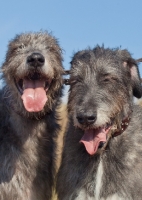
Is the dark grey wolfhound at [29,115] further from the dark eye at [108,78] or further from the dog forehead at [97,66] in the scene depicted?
the dark eye at [108,78]

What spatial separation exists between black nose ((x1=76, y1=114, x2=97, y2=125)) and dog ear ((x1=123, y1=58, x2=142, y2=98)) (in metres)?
1.32

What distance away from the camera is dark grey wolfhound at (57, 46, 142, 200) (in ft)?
27.4

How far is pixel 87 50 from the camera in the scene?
918cm

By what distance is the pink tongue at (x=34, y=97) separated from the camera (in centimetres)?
888

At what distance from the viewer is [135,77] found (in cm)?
917

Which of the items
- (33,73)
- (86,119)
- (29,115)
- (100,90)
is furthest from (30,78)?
(86,119)

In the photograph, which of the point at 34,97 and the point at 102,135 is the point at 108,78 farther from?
the point at 34,97

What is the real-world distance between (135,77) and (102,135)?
1.34 m

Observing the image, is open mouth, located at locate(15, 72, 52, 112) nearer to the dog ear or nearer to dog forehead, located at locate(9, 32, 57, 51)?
dog forehead, located at locate(9, 32, 57, 51)

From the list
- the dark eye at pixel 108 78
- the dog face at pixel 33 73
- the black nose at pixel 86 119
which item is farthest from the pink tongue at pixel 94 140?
the dog face at pixel 33 73

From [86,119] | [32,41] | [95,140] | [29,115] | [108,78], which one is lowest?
[95,140]

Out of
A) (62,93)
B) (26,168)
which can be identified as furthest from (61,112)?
(26,168)

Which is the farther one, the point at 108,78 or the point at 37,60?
the point at 37,60

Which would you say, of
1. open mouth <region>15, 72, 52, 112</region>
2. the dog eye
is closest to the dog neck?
the dog eye
